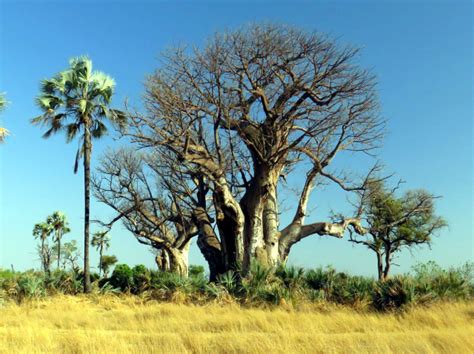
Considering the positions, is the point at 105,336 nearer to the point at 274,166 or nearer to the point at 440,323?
the point at 440,323

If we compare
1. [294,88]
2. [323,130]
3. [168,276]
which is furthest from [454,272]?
[168,276]

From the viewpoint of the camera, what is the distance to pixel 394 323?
12266 mm

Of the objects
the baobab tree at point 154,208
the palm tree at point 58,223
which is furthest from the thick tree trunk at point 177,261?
the palm tree at point 58,223

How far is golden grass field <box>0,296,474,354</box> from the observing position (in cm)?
916

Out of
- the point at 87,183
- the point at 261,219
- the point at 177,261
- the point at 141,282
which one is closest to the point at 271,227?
the point at 261,219

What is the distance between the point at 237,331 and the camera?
11281 mm

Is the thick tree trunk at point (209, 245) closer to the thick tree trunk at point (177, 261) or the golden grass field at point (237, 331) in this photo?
the golden grass field at point (237, 331)

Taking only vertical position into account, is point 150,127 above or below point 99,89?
below

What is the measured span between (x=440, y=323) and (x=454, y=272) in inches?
242

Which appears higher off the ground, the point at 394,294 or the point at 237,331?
the point at 394,294

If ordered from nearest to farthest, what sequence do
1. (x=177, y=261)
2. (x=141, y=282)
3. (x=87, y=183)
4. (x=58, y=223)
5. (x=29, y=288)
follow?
(x=29, y=288) < (x=141, y=282) < (x=87, y=183) < (x=177, y=261) < (x=58, y=223)

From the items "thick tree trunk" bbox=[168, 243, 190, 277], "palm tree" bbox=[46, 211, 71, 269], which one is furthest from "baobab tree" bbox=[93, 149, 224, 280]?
"palm tree" bbox=[46, 211, 71, 269]

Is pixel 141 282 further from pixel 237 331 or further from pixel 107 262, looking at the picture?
pixel 107 262

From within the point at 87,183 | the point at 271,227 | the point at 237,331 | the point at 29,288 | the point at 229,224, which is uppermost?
the point at 87,183
